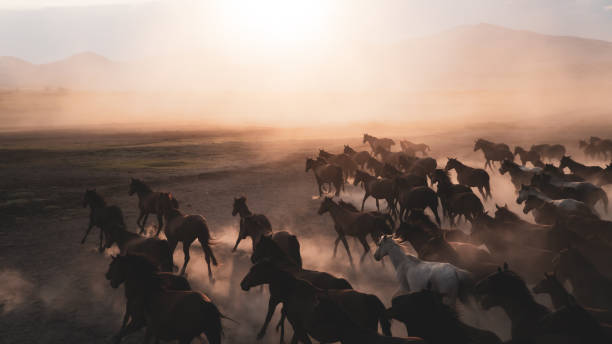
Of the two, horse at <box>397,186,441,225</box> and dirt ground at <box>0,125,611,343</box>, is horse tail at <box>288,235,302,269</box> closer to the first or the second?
dirt ground at <box>0,125,611,343</box>

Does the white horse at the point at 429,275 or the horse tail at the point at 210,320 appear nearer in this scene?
the horse tail at the point at 210,320

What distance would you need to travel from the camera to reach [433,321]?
15.6ft

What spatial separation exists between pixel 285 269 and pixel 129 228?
910 centimetres

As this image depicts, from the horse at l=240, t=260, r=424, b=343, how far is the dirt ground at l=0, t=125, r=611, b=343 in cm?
143

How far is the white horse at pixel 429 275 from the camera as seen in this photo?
630 centimetres

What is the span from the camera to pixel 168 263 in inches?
309

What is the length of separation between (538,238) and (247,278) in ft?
21.6

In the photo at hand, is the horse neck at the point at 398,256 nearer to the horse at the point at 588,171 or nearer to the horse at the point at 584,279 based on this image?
the horse at the point at 584,279

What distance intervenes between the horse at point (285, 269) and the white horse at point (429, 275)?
4.34 ft

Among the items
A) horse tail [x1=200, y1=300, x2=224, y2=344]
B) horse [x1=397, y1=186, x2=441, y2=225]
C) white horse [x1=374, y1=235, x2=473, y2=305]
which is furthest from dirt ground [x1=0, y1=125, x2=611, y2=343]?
horse [x1=397, y1=186, x2=441, y2=225]

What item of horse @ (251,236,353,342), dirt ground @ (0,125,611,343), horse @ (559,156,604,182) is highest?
horse @ (559,156,604,182)

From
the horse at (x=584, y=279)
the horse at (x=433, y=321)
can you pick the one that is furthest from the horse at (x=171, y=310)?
the horse at (x=584, y=279)

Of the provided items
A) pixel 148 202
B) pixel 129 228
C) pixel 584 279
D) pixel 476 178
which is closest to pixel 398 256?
pixel 584 279

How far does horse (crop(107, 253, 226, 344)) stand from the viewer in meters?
5.28
